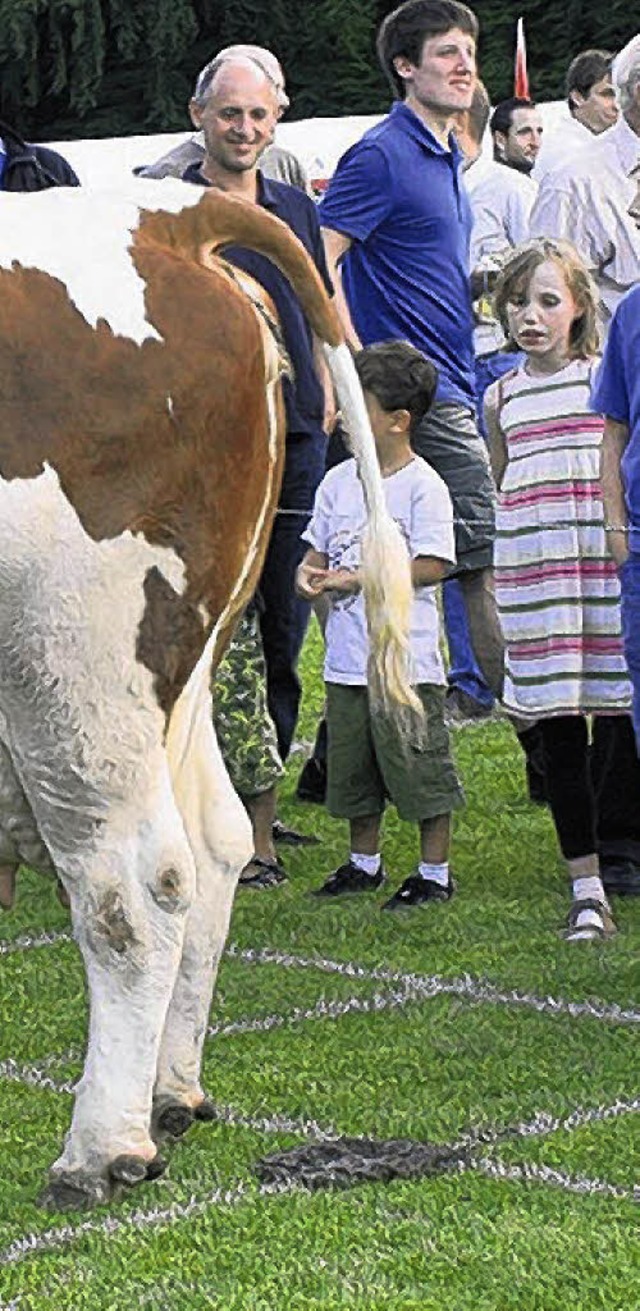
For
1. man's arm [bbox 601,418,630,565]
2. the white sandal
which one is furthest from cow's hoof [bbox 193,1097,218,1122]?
the white sandal

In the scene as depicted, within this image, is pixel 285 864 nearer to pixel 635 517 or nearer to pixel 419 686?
pixel 419 686

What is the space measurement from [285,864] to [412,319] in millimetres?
1837

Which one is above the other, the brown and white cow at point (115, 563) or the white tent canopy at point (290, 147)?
the brown and white cow at point (115, 563)

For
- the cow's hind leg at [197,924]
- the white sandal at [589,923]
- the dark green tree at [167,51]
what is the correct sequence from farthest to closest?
1. the dark green tree at [167,51]
2. the white sandal at [589,923]
3. the cow's hind leg at [197,924]

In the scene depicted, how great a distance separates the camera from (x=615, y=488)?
6199 millimetres

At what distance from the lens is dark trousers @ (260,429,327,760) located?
26.4 ft

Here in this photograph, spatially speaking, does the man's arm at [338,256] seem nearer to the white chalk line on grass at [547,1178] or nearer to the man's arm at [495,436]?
the man's arm at [495,436]

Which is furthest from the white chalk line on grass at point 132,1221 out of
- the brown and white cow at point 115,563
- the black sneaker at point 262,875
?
the black sneaker at point 262,875

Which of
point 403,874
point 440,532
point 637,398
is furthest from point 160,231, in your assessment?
point 403,874

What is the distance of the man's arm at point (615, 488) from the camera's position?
6141mm

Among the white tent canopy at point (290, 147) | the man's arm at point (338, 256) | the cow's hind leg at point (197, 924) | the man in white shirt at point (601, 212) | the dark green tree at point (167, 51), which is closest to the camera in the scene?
the cow's hind leg at point (197, 924)

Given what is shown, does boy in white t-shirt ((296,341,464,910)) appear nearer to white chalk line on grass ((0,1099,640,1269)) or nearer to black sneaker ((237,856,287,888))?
black sneaker ((237,856,287,888))

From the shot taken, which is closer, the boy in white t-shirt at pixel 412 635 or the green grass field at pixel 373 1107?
the green grass field at pixel 373 1107

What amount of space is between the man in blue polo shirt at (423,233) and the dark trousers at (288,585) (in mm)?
403
